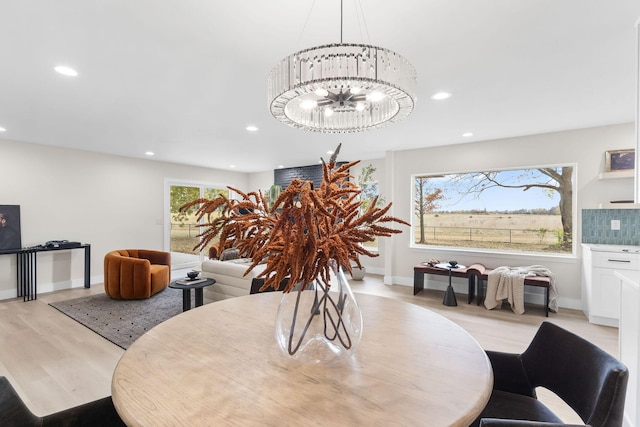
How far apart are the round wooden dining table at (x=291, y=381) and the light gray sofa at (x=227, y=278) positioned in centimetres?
236

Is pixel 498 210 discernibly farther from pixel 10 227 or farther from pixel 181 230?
pixel 10 227

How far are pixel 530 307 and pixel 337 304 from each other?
4.34 metres

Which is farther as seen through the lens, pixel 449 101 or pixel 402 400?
pixel 449 101

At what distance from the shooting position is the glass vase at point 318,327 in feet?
3.46

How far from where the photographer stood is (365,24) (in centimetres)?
182

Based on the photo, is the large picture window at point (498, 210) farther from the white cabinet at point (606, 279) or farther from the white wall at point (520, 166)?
the white cabinet at point (606, 279)

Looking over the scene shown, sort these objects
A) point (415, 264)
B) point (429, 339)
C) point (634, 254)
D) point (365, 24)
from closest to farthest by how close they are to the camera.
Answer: point (429, 339), point (365, 24), point (634, 254), point (415, 264)

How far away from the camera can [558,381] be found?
3.97ft

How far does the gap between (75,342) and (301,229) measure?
3511 mm

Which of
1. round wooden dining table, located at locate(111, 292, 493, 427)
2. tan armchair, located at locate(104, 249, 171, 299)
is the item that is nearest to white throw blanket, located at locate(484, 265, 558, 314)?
round wooden dining table, located at locate(111, 292, 493, 427)

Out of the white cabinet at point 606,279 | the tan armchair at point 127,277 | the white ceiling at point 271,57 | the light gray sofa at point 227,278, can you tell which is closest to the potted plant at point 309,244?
the white ceiling at point 271,57

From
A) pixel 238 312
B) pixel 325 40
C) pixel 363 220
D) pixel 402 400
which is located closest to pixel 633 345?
pixel 402 400

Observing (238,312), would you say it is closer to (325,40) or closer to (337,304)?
(337,304)

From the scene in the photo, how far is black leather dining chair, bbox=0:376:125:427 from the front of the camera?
0.91 m
